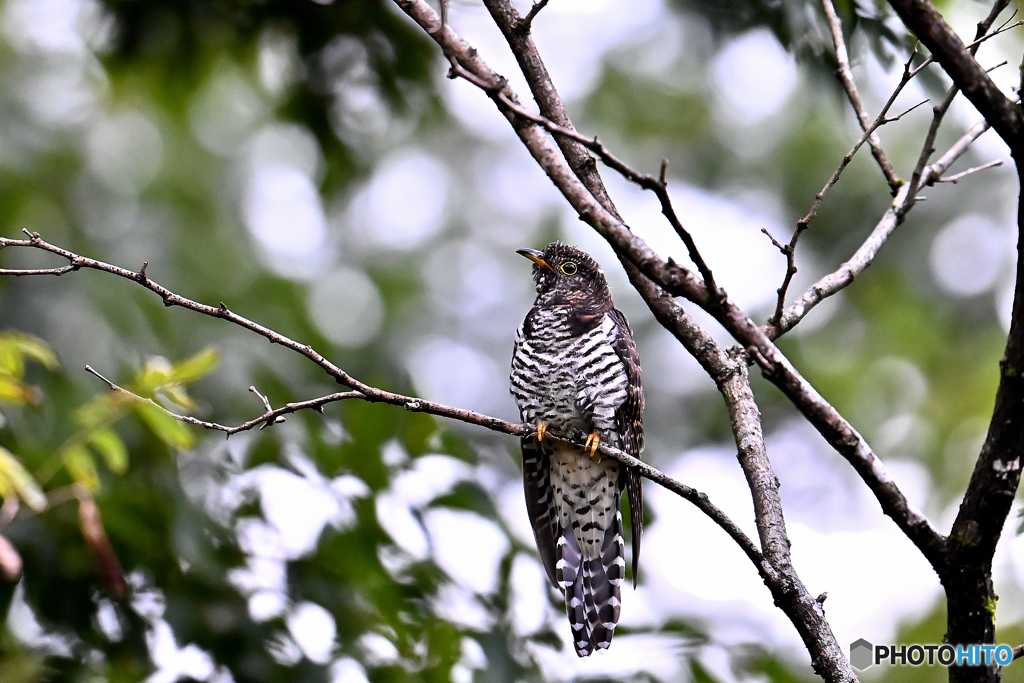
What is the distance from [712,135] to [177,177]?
16.9ft

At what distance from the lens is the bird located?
382 cm

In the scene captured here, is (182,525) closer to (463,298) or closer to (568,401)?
(568,401)

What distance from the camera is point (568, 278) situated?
4.23m

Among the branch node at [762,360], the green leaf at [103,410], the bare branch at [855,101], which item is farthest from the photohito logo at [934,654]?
the green leaf at [103,410]

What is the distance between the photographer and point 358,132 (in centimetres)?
539

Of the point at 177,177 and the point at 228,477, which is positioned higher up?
the point at 177,177

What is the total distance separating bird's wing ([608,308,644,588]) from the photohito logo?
1.05 metres

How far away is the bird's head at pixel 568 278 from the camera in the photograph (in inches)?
162

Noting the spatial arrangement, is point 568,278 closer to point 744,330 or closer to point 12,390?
point 744,330

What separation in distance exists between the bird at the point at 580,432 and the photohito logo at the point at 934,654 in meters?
0.98

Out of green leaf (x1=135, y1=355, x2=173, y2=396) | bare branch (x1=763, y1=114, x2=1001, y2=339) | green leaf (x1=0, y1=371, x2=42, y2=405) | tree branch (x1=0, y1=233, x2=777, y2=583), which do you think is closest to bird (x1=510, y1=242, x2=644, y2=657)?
bare branch (x1=763, y1=114, x2=1001, y2=339)

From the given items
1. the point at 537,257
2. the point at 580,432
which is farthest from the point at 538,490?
the point at 537,257

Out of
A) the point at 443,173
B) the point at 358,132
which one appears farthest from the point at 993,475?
the point at 443,173

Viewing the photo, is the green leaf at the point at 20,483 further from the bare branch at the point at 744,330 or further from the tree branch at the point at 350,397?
the bare branch at the point at 744,330
